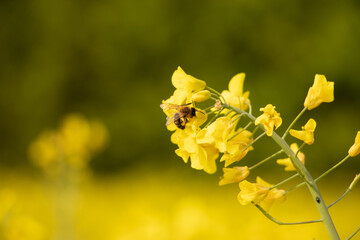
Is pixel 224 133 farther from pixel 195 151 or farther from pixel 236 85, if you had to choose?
pixel 236 85

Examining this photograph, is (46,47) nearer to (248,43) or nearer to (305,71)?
(248,43)

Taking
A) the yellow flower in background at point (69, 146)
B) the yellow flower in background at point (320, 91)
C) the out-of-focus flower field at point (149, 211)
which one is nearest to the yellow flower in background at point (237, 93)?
the yellow flower in background at point (320, 91)

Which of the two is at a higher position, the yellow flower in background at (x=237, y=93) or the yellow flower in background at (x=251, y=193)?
the yellow flower in background at (x=237, y=93)

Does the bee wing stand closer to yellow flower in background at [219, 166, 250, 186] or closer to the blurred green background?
yellow flower in background at [219, 166, 250, 186]

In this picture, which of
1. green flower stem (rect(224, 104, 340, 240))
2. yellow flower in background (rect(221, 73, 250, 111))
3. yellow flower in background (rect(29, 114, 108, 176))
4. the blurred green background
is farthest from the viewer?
Result: the blurred green background

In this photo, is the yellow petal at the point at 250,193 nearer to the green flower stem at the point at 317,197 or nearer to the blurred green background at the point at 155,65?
the green flower stem at the point at 317,197

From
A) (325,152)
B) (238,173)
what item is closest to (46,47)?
(325,152)

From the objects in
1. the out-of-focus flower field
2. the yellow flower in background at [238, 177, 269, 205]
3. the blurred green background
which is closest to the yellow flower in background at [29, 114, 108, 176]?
the out-of-focus flower field
